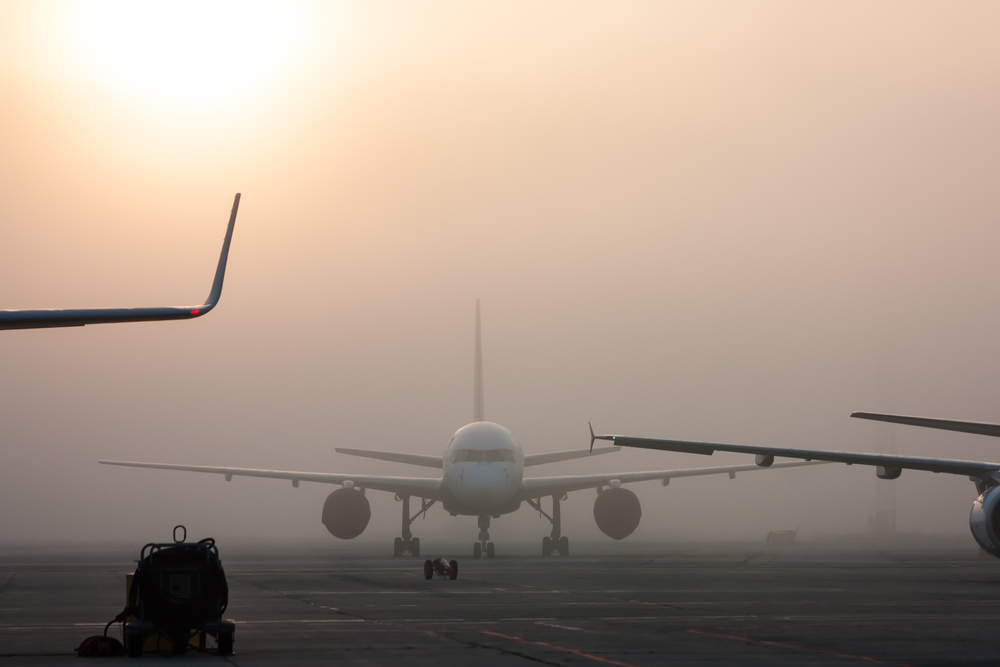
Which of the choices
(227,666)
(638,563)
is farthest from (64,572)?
(227,666)

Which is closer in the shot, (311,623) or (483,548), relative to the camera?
(311,623)

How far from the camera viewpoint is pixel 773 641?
1242cm

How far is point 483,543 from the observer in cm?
3628

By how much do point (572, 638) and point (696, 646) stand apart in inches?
57.5

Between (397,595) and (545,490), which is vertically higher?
(545,490)

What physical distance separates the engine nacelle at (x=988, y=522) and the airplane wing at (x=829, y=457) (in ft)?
3.13

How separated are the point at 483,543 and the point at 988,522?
17.5 m

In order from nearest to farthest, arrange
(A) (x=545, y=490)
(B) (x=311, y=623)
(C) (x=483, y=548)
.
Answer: (B) (x=311, y=623) → (C) (x=483, y=548) → (A) (x=545, y=490)

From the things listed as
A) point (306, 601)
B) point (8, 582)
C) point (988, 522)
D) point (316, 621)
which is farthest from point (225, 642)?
point (988, 522)

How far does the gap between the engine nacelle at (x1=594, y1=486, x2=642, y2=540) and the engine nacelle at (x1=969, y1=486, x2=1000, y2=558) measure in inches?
714

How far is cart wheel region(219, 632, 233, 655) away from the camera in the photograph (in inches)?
451

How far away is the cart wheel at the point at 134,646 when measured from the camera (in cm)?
1144

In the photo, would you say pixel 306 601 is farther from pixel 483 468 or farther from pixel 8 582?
pixel 483 468

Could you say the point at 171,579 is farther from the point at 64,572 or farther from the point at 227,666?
the point at 64,572
